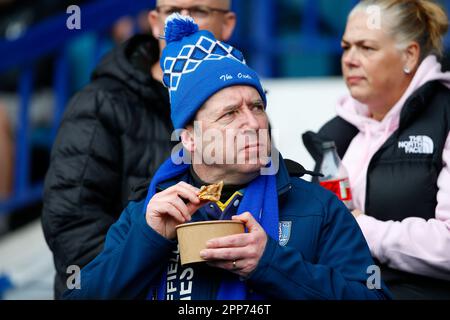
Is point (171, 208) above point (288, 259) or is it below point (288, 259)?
above

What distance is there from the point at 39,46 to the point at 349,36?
2534 millimetres

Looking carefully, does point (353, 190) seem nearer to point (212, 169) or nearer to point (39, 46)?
point (212, 169)

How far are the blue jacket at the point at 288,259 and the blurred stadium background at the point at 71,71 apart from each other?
2.22 metres

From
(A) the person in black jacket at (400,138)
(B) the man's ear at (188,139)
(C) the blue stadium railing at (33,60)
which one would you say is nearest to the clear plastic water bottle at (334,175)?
(A) the person in black jacket at (400,138)

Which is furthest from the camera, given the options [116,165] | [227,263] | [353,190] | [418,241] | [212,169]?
[116,165]

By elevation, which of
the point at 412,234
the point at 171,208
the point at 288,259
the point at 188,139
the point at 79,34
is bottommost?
the point at 412,234

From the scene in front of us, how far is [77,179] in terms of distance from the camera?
3.91 meters

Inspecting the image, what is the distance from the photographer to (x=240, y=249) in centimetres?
260

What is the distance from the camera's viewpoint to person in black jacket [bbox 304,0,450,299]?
349cm

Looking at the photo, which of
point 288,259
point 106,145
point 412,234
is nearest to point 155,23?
point 106,145

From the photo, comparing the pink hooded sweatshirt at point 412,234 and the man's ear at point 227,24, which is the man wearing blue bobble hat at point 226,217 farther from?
the man's ear at point 227,24

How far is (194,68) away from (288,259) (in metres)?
0.73

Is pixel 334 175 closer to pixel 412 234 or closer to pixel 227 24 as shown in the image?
pixel 412 234

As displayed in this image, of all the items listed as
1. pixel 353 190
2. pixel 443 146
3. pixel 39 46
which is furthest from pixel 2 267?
pixel 443 146
